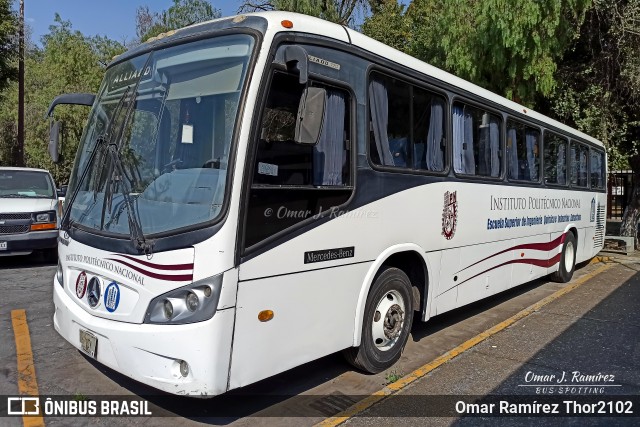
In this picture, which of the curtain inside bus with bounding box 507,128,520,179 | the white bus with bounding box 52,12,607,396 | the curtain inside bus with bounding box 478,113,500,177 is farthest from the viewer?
the curtain inside bus with bounding box 507,128,520,179

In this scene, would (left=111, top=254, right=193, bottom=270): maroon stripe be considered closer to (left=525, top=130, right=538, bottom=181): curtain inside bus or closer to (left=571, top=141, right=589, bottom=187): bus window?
(left=525, top=130, right=538, bottom=181): curtain inside bus

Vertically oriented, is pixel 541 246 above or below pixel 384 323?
above

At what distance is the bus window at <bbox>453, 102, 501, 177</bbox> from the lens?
5.82 meters

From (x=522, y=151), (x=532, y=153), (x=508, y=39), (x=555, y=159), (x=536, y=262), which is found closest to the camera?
(x=522, y=151)

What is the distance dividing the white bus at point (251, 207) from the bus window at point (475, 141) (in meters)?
0.47

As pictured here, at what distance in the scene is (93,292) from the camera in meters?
3.75

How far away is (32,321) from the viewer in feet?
20.1

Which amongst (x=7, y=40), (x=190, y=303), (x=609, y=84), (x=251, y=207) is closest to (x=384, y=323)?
(x=251, y=207)

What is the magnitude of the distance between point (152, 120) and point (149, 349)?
172 cm

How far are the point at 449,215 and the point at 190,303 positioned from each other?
3.32 m

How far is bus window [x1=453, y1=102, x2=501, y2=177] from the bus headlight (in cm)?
350

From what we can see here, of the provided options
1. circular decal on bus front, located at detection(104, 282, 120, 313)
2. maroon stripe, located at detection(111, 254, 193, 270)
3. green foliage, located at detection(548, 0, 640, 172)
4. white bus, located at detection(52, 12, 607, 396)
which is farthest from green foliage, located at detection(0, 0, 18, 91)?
green foliage, located at detection(548, 0, 640, 172)

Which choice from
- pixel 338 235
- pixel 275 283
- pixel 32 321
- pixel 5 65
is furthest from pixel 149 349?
pixel 5 65

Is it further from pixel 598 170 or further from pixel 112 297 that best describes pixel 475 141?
pixel 598 170
